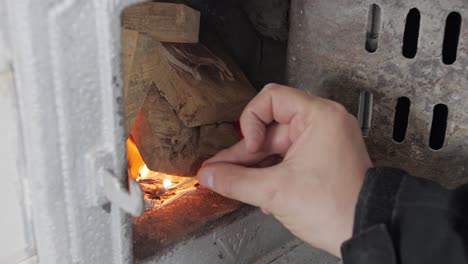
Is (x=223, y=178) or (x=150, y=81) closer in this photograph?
(x=223, y=178)

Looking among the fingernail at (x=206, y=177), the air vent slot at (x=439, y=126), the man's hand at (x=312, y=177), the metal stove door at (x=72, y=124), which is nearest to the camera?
the metal stove door at (x=72, y=124)

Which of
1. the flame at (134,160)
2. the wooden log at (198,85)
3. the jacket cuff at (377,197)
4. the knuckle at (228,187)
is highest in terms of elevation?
the wooden log at (198,85)

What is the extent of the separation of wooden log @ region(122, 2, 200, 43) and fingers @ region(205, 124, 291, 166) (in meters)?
0.26

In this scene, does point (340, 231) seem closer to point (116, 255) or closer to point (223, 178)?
Result: point (223, 178)

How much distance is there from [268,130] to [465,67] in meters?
0.37

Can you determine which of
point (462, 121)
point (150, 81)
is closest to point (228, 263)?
point (150, 81)

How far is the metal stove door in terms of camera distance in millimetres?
696

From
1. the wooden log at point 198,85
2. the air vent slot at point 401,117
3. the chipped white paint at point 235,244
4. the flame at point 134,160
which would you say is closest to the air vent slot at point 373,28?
the air vent slot at point 401,117

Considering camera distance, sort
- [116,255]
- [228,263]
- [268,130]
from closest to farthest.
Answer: [116,255] → [268,130] → [228,263]

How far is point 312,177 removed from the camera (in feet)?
2.71

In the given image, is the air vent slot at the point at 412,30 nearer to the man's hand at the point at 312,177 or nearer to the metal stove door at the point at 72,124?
the man's hand at the point at 312,177

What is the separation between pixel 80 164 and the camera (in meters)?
0.78

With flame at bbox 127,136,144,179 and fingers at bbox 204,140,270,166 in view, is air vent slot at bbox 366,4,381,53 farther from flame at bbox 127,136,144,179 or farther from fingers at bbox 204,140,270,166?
flame at bbox 127,136,144,179

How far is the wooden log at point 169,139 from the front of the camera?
3.67 feet
